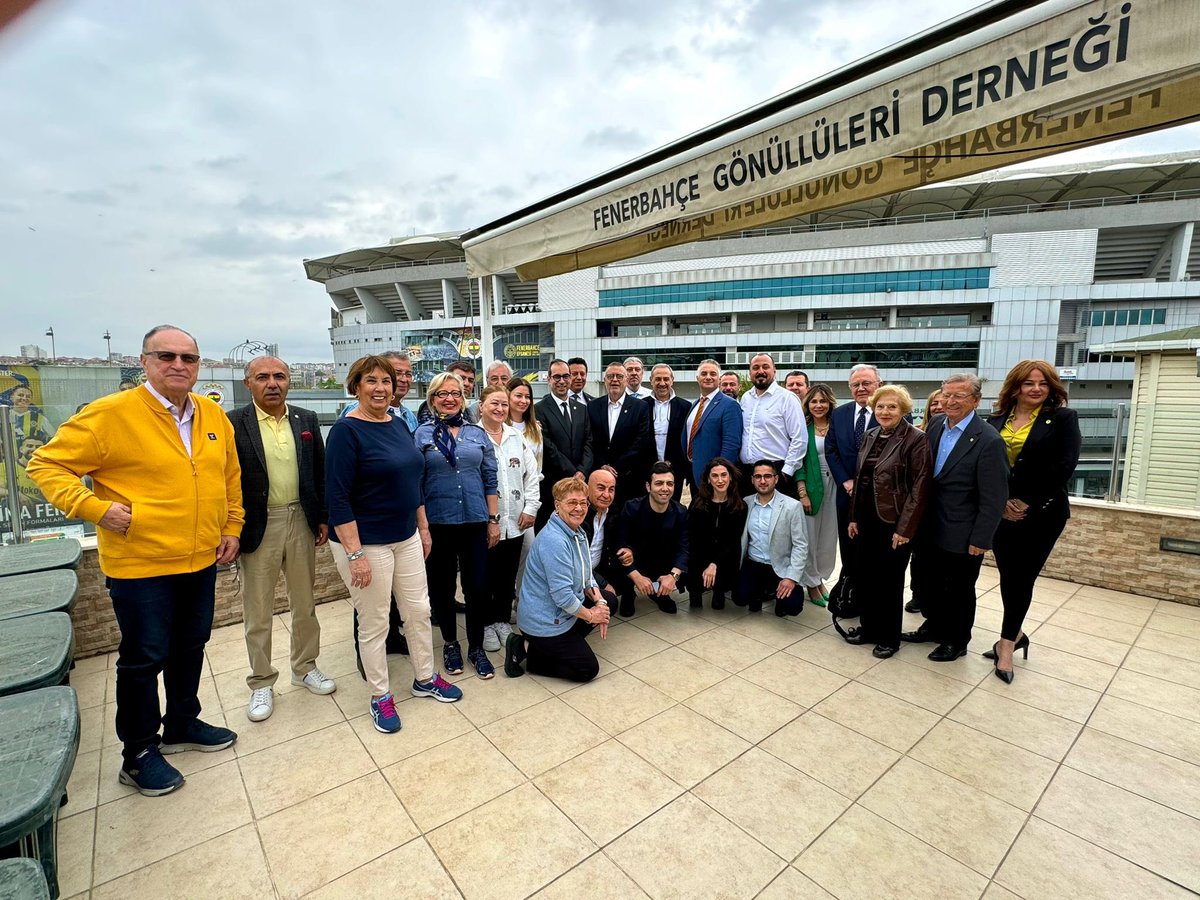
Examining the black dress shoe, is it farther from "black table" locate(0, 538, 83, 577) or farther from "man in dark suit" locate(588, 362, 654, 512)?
"black table" locate(0, 538, 83, 577)

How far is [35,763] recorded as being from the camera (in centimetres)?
136

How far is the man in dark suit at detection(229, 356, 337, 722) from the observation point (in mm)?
2678

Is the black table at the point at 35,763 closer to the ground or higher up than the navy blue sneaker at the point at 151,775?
higher up

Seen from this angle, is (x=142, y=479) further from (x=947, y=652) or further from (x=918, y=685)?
(x=947, y=652)

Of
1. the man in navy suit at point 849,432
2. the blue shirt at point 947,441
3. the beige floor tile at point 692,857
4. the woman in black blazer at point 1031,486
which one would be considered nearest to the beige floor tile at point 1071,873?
the beige floor tile at point 692,857

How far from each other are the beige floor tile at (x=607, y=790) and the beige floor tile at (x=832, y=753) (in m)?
0.62

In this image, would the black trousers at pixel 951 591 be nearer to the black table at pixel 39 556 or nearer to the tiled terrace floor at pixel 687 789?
the tiled terrace floor at pixel 687 789

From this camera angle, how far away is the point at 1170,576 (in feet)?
14.5

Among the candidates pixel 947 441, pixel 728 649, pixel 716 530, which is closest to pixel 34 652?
pixel 728 649

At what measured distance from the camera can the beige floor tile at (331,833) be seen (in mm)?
1835

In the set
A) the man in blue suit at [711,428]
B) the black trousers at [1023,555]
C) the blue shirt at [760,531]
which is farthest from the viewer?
the man in blue suit at [711,428]

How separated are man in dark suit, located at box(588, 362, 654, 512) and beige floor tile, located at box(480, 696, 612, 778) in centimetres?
193

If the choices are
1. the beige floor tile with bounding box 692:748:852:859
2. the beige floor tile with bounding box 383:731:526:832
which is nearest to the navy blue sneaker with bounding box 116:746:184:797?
the beige floor tile with bounding box 383:731:526:832

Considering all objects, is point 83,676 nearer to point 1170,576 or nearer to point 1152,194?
point 1170,576
